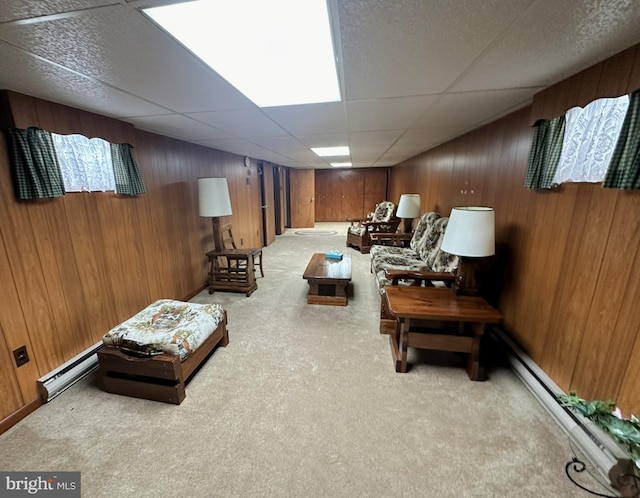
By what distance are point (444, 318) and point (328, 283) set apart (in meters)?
1.49

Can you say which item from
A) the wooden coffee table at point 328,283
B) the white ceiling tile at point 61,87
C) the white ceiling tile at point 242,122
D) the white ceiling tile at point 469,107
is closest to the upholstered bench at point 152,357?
the wooden coffee table at point 328,283

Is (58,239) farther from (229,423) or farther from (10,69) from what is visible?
(229,423)

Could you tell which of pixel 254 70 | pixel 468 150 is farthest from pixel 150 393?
pixel 468 150

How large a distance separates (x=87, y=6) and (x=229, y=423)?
6.54 ft

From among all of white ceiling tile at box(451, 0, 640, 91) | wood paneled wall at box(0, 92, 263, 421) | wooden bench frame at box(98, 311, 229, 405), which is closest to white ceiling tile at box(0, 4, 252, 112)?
wood paneled wall at box(0, 92, 263, 421)

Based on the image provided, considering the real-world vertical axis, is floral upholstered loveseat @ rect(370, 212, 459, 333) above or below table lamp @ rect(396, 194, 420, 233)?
below

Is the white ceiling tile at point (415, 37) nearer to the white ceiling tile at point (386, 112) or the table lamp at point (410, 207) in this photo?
the white ceiling tile at point (386, 112)

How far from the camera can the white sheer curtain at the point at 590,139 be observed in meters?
1.25

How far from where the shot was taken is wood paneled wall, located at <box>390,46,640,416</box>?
3.90 ft

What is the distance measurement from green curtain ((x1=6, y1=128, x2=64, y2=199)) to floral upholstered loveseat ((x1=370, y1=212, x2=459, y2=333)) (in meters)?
2.65

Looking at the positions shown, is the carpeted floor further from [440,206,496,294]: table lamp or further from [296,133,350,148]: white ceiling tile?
[296,133,350,148]: white ceiling tile

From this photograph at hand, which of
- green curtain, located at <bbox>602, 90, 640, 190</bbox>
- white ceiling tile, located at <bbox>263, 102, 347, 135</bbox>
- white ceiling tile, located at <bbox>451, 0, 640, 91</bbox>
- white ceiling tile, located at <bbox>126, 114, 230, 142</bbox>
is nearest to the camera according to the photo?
white ceiling tile, located at <bbox>451, 0, 640, 91</bbox>

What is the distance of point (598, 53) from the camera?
1.21 metres

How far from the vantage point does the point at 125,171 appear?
234 centimetres
